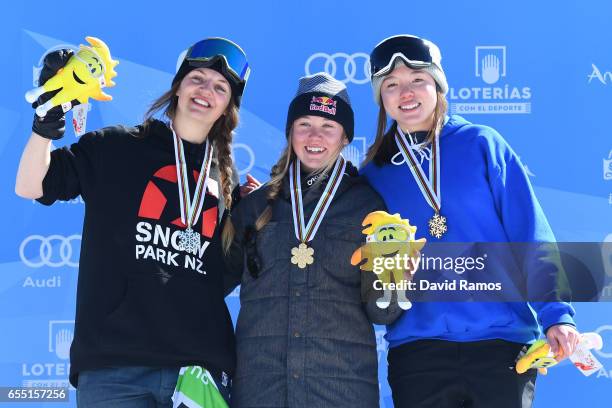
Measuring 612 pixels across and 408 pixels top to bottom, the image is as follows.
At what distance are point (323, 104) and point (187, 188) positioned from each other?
1.94ft

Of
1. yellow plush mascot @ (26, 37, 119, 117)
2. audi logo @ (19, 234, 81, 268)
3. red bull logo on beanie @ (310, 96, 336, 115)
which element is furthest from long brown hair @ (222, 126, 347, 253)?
audi logo @ (19, 234, 81, 268)

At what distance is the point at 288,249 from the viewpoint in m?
2.91

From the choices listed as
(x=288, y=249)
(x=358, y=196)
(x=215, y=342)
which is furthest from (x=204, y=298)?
(x=358, y=196)

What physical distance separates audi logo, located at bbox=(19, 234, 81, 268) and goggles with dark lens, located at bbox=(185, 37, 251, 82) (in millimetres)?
1587

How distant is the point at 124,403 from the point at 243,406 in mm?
398

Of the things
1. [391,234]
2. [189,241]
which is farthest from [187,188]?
[391,234]

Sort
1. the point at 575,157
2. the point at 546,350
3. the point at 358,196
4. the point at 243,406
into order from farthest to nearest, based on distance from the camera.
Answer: the point at 575,157 < the point at 358,196 < the point at 243,406 < the point at 546,350

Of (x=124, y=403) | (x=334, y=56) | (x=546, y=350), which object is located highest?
(x=334, y=56)

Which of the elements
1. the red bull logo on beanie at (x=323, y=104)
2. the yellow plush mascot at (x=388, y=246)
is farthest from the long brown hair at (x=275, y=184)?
the yellow plush mascot at (x=388, y=246)

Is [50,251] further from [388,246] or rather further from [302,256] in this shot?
[388,246]

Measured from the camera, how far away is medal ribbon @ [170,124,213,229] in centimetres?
290

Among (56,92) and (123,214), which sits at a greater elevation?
(56,92)

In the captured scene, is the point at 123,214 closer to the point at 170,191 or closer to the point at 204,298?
the point at 170,191

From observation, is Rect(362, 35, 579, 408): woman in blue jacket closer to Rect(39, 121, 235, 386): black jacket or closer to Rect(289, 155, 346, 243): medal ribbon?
Rect(289, 155, 346, 243): medal ribbon
